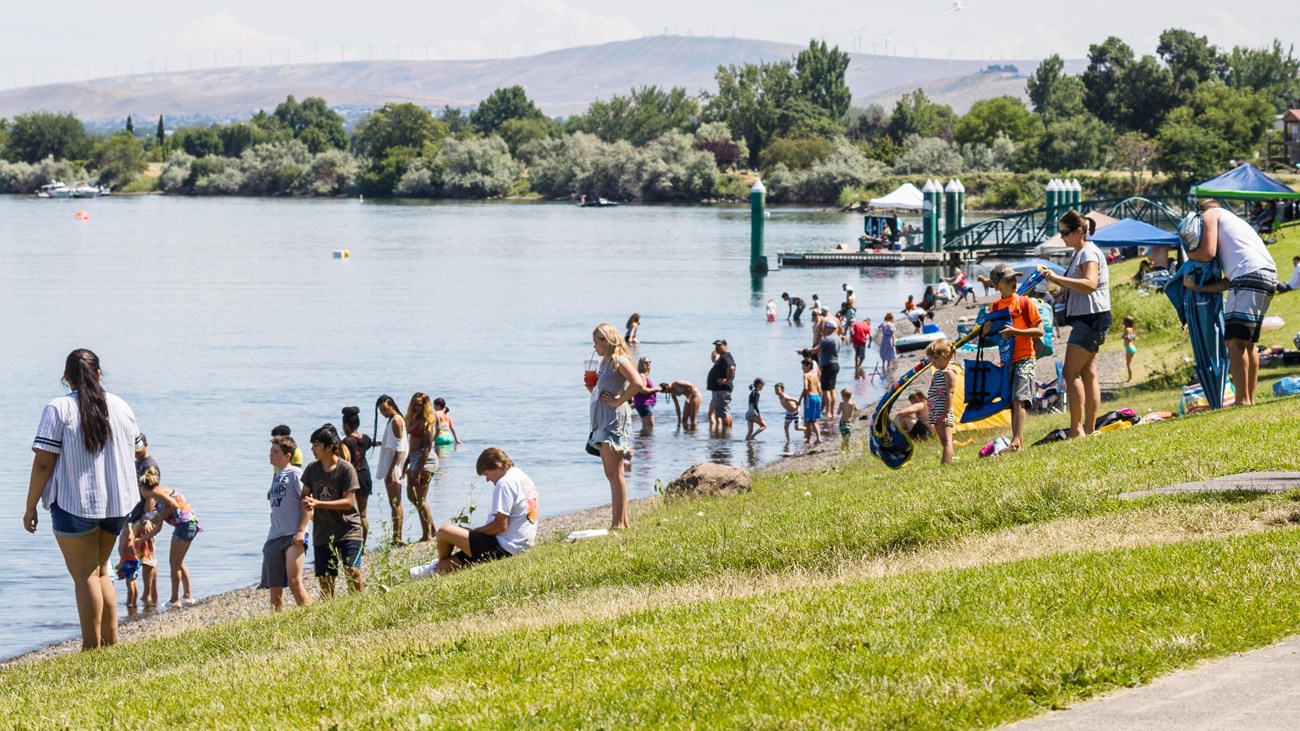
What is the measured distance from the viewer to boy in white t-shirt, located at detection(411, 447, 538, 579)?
1091cm

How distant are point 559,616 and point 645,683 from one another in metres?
2.09

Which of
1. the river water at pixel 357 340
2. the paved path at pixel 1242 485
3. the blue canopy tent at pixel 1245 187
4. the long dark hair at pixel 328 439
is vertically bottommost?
the river water at pixel 357 340

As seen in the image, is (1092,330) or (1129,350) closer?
(1092,330)

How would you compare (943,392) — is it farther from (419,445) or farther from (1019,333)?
(419,445)

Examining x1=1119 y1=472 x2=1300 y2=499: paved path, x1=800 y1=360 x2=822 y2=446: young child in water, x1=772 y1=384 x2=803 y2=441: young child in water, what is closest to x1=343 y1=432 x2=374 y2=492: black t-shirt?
x1=1119 y1=472 x2=1300 y2=499: paved path

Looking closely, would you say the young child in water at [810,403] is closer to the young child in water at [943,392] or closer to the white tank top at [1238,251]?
the young child in water at [943,392]

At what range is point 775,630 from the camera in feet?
23.1

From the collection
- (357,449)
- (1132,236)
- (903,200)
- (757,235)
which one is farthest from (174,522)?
(903,200)

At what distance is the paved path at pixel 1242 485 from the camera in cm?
880

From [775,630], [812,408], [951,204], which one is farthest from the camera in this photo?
[951,204]

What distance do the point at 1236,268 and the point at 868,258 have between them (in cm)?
5433

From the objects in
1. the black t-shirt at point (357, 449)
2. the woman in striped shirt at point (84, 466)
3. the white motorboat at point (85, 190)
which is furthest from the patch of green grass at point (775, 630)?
the white motorboat at point (85, 190)

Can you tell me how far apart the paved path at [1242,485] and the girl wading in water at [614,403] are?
376cm

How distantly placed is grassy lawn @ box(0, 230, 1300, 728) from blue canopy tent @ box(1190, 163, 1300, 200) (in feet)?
75.9
